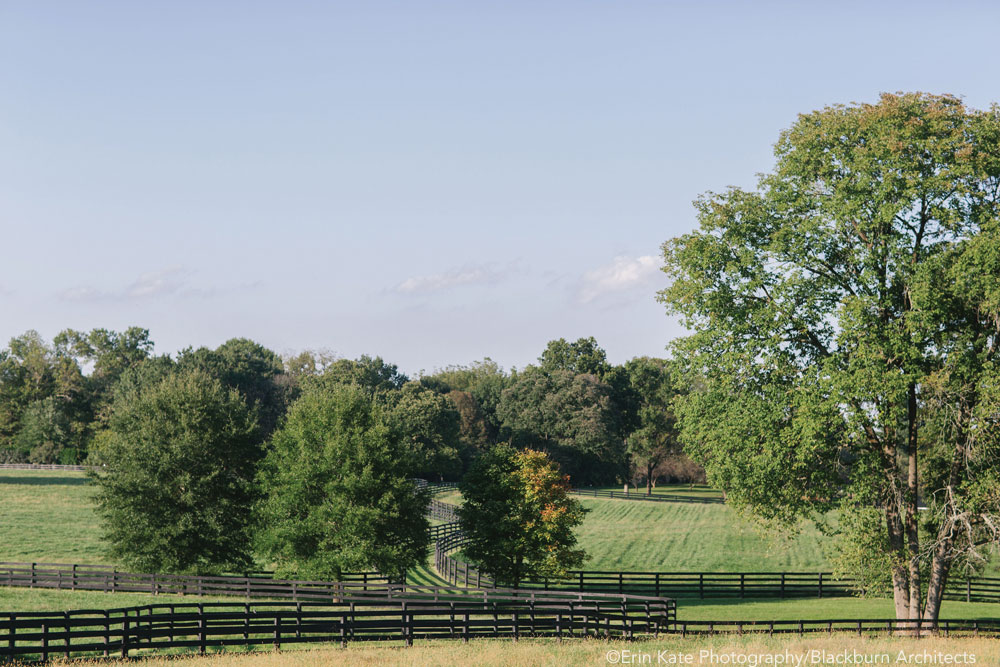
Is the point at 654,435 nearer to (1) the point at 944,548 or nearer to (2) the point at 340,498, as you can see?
(2) the point at 340,498

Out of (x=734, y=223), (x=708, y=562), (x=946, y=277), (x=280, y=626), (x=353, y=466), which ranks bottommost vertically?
(x=708, y=562)

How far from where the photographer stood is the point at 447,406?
10125 cm

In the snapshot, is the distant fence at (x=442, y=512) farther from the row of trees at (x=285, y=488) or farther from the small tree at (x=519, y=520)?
the small tree at (x=519, y=520)

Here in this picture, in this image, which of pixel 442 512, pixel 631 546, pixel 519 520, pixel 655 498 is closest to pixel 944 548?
pixel 519 520

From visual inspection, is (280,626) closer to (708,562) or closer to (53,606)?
(53,606)

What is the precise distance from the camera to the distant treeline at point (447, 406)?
101438 millimetres

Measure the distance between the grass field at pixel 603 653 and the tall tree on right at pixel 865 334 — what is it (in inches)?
186

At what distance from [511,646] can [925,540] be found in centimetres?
1628

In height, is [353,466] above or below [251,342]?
below

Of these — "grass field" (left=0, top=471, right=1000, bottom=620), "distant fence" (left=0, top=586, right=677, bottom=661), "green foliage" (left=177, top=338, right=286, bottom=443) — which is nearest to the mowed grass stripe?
"grass field" (left=0, top=471, right=1000, bottom=620)

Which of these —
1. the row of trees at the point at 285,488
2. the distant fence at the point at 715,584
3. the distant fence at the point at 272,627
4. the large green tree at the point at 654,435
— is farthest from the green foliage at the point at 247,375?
the distant fence at the point at 272,627

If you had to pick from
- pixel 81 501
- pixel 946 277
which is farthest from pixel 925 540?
pixel 81 501

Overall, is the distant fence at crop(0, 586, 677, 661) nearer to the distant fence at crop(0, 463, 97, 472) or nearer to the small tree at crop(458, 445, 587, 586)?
the small tree at crop(458, 445, 587, 586)

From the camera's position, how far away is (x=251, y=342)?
126500 mm
